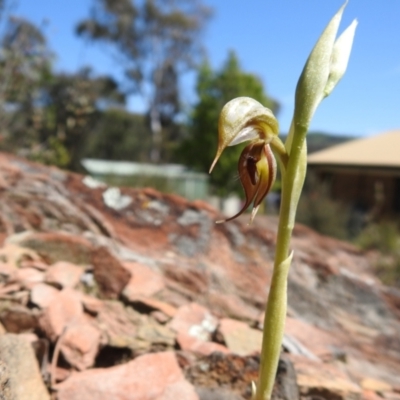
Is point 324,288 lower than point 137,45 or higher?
lower

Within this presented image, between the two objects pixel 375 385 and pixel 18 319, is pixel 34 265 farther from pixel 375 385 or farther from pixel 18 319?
pixel 375 385

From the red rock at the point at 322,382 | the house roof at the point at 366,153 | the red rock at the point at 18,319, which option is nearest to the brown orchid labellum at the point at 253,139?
the red rock at the point at 322,382

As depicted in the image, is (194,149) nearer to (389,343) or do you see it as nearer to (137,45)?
(137,45)

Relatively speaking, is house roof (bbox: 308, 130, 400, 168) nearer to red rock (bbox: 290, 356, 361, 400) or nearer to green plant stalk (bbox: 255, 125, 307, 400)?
red rock (bbox: 290, 356, 361, 400)

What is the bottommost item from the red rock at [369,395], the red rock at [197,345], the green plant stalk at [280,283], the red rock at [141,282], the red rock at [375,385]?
the red rock at [375,385]

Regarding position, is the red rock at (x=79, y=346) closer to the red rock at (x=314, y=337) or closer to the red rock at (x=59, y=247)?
the red rock at (x=59, y=247)

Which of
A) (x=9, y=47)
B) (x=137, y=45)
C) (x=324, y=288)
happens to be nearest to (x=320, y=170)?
(x=9, y=47)

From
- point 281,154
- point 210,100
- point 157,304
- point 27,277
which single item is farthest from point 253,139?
point 210,100
